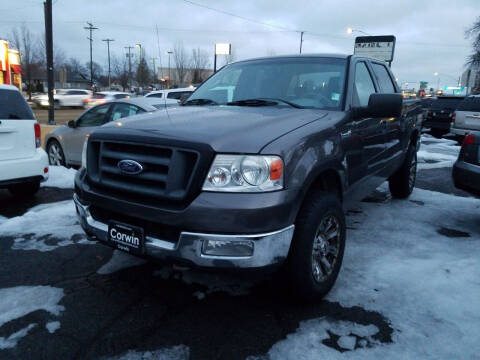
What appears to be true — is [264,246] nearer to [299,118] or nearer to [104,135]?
[299,118]

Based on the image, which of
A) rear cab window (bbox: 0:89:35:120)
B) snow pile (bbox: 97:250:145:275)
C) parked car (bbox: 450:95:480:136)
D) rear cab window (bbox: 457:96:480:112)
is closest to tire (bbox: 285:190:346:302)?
snow pile (bbox: 97:250:145:275)

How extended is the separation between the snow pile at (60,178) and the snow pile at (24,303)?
11.2 feet

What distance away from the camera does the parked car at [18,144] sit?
189 inches

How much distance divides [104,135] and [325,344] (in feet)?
6.54

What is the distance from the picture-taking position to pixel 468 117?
11203 millimetres

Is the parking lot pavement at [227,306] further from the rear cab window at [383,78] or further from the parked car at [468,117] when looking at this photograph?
the parked car at [468,117]

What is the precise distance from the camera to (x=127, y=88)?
6344cm

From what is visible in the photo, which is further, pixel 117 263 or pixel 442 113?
pixel 442 113

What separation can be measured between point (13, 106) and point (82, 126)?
7.63ft

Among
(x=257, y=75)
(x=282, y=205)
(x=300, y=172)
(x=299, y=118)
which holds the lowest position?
(x=282, y=205)

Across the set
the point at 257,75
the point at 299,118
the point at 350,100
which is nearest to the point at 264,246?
the point at 299,118

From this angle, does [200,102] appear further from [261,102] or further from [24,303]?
[24,303]

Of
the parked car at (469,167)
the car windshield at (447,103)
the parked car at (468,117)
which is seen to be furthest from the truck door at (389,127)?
the car windshield at (447,103)

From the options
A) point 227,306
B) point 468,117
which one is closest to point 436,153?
point 468,117
